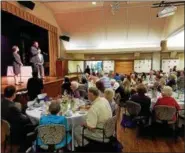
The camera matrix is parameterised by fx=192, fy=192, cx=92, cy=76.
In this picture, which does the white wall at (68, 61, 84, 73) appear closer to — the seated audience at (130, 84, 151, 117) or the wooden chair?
the seated audience at (130, 84, 151, 117)

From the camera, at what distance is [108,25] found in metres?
10.1

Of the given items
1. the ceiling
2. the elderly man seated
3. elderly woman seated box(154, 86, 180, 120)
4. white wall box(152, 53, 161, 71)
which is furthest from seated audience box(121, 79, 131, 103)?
white wall box(152, 53, 161, 71)

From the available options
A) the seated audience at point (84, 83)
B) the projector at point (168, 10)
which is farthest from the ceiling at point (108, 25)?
the seated audience at point (84, 83)

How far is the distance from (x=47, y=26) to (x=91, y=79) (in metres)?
3.91

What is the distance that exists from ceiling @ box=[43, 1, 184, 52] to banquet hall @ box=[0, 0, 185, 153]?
0.05m

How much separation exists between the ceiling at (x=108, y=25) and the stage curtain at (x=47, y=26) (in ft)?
2.77

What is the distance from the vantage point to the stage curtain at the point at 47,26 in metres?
5.92

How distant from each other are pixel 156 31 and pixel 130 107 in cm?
777

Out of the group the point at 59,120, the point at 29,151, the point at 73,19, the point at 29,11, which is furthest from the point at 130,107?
the point at 73,19

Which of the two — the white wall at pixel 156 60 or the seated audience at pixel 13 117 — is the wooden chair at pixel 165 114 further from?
the white wall at pixel 156 60

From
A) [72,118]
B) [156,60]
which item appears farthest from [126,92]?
[156,60]

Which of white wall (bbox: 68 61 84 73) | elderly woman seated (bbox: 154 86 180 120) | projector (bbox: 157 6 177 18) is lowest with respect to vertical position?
elderly woman seated (bbox: 154 86 180 120)

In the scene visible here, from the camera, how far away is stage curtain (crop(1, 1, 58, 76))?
5.92 m

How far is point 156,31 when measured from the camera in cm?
1049
